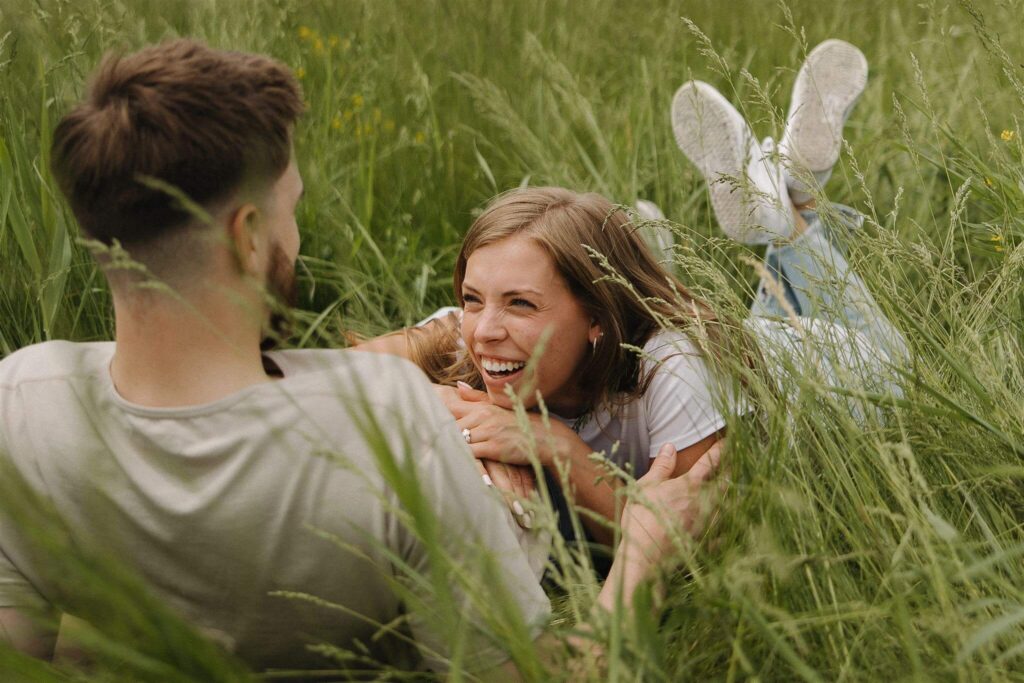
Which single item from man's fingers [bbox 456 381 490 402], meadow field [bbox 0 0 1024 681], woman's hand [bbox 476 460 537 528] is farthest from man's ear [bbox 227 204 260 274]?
man's fingers [bbox 456 381 490 402]

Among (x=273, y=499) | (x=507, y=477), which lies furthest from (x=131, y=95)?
(x=507, y=477)

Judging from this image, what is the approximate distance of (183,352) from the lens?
1477 millimetres

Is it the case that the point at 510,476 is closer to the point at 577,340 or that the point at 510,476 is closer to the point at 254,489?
the point at 577,340

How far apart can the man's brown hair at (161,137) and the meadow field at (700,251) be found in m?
0.24

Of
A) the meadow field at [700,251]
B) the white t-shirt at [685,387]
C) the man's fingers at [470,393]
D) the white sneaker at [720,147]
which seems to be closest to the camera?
the meadow field at [700,251]

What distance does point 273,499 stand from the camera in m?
1.50

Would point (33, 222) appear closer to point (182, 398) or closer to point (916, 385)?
point (182, 398)

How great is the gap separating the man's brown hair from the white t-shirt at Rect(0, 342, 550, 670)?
0.24 m

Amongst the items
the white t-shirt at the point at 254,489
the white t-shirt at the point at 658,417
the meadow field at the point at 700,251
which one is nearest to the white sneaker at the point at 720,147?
the meadow field at the point at 700,251

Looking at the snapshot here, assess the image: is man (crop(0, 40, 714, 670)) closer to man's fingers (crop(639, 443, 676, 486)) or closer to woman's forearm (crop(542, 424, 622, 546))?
man's fingers (crop(639, 443, 676, 486))

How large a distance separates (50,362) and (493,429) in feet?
3.59

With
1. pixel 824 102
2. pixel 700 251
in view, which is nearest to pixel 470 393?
pixel 700 251

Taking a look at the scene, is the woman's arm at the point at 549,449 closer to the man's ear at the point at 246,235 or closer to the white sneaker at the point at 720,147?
the man's ear at the point at 246,235

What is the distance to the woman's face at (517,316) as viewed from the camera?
2535mm
